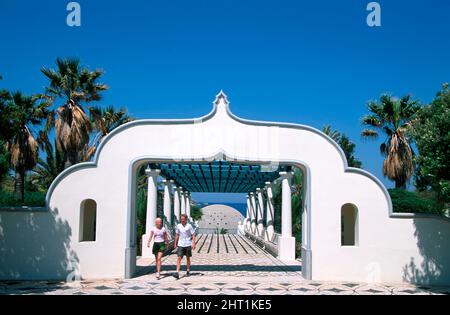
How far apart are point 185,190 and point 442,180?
76.6 feet

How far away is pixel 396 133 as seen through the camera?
23.2 metres

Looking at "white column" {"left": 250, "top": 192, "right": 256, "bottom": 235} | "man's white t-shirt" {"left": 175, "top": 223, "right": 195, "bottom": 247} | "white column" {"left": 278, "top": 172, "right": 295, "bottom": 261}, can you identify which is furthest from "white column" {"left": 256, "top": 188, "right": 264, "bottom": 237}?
"man's white t-shirt" {"left": 175, "top": 223, "right": 195, "bottom": 247}

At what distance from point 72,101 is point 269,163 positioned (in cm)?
1152

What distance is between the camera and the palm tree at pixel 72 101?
20.3m

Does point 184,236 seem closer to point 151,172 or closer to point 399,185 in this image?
point 151,172

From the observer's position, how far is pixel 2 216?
12281 mm

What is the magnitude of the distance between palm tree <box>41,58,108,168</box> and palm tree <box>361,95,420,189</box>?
13845 millimetres

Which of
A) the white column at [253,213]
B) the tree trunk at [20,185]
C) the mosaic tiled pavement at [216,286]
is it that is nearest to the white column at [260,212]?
the white column at [253,213]

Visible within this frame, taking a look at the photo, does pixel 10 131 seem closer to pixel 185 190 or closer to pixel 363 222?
pixel 363 222

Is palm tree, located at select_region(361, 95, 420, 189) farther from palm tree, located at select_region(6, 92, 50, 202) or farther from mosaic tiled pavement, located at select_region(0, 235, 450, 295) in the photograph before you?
palm tree, located at select_region(6, 92, 50, 202)

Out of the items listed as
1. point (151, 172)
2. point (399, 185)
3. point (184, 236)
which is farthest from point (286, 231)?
point (399, 185)

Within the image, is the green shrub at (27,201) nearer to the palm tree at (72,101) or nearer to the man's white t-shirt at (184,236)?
the palm tree at (72,101)

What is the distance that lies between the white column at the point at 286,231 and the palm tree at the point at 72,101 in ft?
29.5
